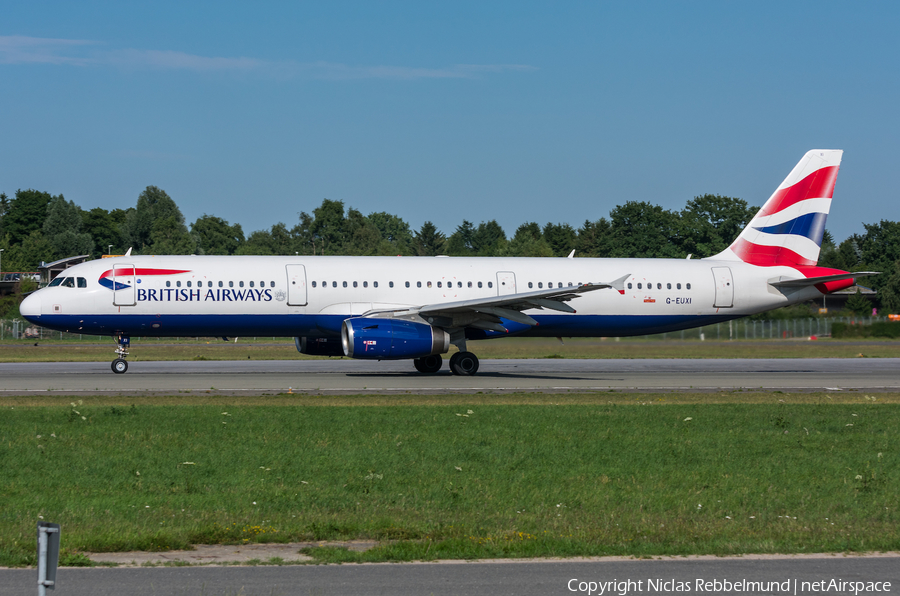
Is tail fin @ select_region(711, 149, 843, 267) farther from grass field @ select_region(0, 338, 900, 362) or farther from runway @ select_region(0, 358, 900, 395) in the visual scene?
grass field @ select_region(0, 338, 900, 362)

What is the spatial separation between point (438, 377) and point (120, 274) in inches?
410

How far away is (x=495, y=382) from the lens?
26.3 m

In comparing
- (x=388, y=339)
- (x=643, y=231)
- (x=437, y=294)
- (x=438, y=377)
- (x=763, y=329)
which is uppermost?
(x=643, y=231)

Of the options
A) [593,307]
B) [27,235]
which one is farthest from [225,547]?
[27,235]

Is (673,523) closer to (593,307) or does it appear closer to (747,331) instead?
(593,307)

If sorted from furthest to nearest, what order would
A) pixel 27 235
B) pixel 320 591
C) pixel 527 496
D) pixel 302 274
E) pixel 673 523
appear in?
pixel 27 235
pixel 302 274
pixel 527 496
pixel 673 523
pixel 320 591

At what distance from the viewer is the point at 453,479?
1104 centimetres

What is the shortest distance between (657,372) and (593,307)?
317cm

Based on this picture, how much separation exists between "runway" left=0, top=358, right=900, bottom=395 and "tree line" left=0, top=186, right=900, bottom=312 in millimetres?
56116

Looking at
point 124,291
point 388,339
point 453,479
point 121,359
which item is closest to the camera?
point 453,479

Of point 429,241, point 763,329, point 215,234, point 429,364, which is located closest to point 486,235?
point 429,241

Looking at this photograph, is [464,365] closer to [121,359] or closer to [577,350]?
[577,350]

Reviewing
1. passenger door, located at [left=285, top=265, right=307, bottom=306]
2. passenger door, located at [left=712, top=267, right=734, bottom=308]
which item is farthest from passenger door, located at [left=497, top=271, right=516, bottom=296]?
passenger door, located at [left=712, top=267, right=734, bottom=308]

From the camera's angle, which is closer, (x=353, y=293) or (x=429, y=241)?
(x=353, y=293)
